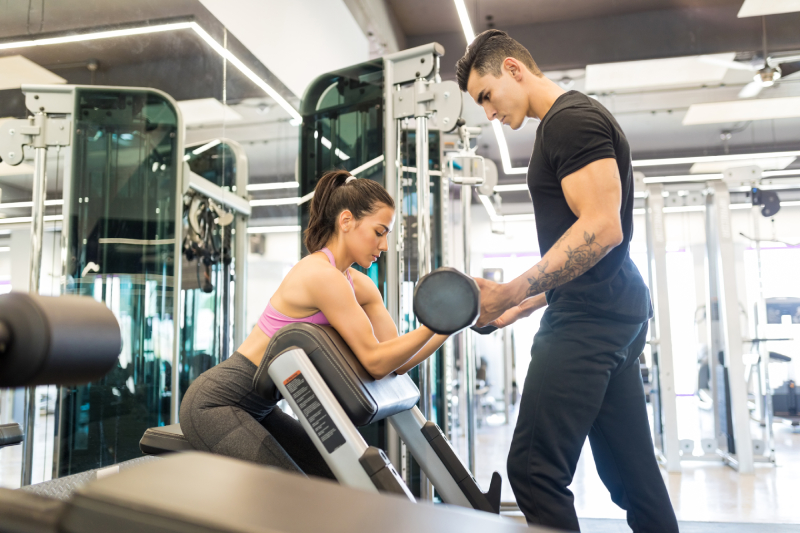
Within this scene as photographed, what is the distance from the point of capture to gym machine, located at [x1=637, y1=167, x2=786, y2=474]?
4508mm

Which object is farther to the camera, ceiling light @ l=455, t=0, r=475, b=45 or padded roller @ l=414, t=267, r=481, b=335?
ceiling light @ l=455, t=0, r=475, b=45

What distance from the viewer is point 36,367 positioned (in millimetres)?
542

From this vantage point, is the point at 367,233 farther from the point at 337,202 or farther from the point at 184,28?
the point at 184,28

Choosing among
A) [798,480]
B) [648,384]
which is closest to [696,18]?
[648,384]

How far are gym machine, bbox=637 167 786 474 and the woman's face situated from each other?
356cm

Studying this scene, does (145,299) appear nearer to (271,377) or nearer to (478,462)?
(271,377)

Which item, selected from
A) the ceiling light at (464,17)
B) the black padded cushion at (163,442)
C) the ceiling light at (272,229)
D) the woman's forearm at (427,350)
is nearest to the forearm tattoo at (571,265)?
the woman's forearm at (427,350)

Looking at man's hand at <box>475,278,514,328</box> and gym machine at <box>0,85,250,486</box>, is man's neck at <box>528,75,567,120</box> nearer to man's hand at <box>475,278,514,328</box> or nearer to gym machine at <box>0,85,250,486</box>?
man's hand at <box>475,278,514,328</box>

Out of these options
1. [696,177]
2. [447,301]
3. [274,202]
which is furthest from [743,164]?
[447,301]

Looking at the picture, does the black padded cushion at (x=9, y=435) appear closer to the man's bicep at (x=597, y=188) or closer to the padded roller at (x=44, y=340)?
the padded roller at (x=44, y=340)

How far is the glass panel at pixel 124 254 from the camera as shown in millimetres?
2533

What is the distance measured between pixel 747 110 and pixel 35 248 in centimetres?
647

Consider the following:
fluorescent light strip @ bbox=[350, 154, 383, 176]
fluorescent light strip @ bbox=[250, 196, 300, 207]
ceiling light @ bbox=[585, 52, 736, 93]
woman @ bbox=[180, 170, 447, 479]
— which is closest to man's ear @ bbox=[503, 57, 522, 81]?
woman @ bbox=[180, 170, 447, 479]

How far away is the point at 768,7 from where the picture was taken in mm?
4281
